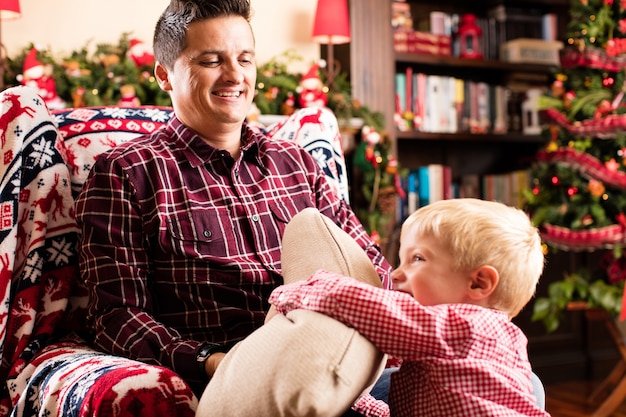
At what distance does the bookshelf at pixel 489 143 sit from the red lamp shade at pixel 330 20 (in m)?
0.24

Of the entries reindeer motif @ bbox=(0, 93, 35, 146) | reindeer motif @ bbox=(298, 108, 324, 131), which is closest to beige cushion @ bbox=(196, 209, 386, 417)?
reindeer motif @ bbox=(0, 93, 35, 146)

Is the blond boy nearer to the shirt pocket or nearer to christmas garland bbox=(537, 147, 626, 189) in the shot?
the shirt pocket

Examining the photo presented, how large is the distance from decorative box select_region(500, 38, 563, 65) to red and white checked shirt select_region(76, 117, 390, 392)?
2.60m

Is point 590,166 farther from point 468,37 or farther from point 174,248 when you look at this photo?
point 174,248

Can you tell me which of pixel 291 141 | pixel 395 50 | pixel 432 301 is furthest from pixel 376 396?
pixel 395 50

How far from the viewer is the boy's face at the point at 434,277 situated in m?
1.19

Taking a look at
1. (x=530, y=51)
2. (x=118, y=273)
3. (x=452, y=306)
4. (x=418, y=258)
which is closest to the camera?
(x=452, y=306)

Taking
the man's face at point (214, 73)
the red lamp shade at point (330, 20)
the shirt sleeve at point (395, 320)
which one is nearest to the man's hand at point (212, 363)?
the shirt sleeve at point (395, 320)

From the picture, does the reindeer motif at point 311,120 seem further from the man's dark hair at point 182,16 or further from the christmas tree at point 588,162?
the christmas tree at point 588,162

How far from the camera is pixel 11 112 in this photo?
1.54m

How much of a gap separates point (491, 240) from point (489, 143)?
3.12 m

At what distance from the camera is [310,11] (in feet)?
11.9

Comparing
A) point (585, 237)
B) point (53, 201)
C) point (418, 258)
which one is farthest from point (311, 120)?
point (585, 237)

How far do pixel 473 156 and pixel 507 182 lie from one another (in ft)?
0.88
